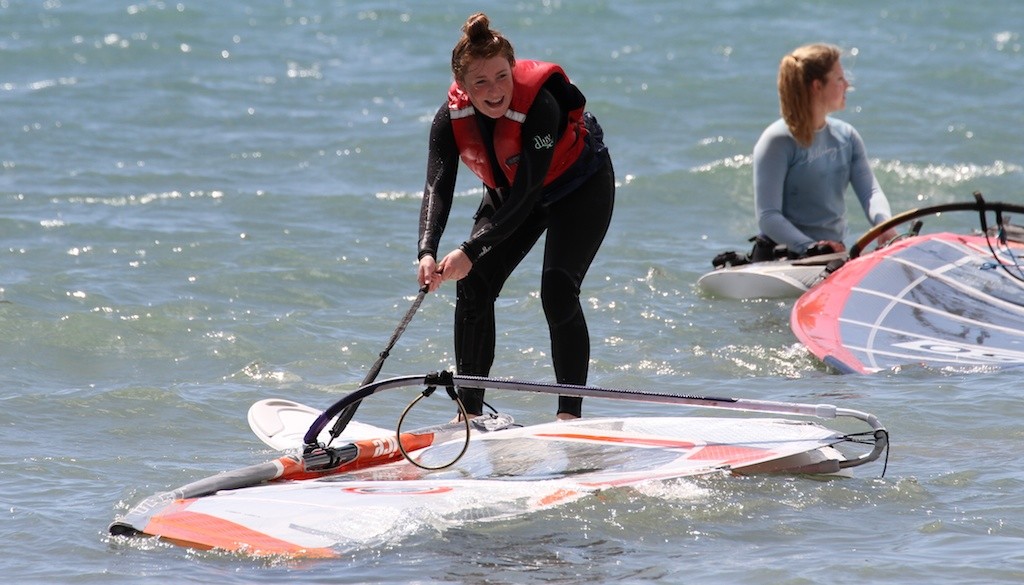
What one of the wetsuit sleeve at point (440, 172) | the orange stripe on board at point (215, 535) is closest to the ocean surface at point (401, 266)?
the orange stripe on board at point (215, 535)

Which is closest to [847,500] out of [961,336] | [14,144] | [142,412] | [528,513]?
[528,513]

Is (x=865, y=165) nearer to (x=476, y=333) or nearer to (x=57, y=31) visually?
(x=476, y=333)

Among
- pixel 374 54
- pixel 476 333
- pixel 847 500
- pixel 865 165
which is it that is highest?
pixel 374 54

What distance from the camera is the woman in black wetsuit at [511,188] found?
416 centimetres

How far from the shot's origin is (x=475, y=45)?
410cm

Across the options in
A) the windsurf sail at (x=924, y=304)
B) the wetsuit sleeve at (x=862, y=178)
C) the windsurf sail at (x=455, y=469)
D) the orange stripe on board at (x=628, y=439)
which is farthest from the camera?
the wetsuit sleeve at (x=862, y=178)

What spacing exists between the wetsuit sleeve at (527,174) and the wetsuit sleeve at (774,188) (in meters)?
2.80

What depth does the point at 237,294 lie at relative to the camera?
23.8 ft

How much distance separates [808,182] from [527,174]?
3.07 metres

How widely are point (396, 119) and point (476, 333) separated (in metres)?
8.17

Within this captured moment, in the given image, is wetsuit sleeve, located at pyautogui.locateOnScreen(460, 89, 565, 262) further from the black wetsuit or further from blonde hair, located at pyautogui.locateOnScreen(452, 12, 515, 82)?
blonde hair, located at pyautogui.locateOnScreen(452, 12, 515, 82)

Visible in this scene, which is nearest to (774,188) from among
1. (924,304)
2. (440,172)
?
(924,304)

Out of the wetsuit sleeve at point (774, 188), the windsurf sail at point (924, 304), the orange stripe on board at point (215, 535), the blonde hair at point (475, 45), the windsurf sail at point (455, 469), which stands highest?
the blonde hair at point (475, 45)

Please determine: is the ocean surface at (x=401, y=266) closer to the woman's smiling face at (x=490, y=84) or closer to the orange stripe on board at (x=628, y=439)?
the orange stripe on board at (x=628, y=439)
